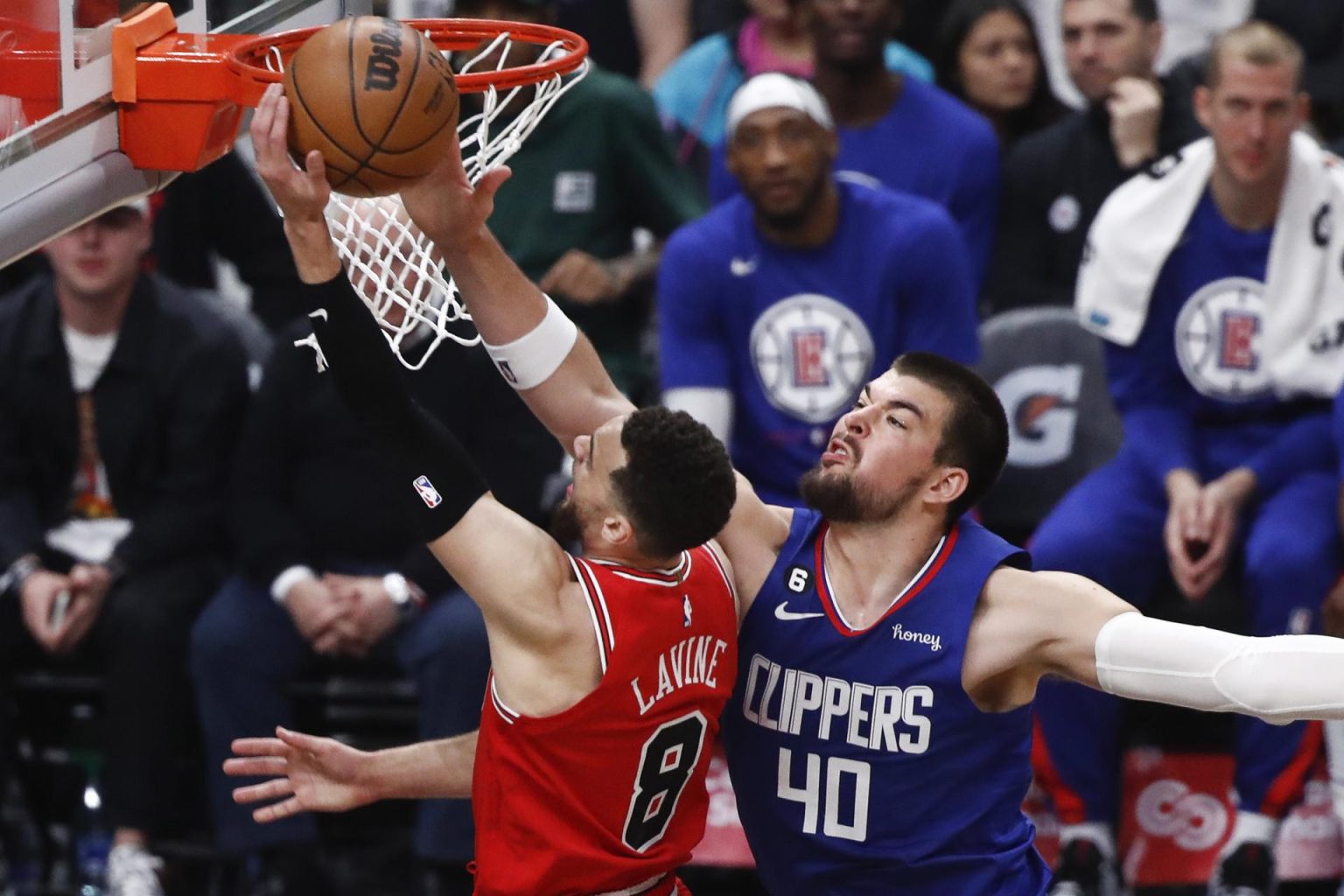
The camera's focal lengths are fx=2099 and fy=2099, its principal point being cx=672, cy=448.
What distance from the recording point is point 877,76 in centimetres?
639

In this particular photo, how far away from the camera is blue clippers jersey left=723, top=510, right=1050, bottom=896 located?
3.77 meters

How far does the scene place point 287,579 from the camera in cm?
574

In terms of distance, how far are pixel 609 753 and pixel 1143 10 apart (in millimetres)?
3725

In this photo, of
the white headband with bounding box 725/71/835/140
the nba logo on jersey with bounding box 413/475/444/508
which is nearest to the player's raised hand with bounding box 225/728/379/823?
the nba logo on jersey with bounding box 413/475/444/508

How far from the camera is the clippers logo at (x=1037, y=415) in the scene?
596 cm

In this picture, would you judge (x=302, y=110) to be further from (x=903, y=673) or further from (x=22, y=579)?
(x=22, y=579)

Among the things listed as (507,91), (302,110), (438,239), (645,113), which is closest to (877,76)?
(645,113)

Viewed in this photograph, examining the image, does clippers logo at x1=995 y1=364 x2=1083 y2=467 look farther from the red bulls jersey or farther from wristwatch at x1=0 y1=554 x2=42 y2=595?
wristwatch at x1=0 y1=554 x2=42 y2=595

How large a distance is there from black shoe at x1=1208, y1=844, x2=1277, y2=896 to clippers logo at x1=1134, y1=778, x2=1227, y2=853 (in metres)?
0.23

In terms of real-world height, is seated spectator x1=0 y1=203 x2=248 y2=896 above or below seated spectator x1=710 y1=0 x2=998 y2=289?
below

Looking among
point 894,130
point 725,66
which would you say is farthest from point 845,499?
point 725,66

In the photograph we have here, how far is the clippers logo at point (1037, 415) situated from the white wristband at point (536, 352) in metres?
2.25

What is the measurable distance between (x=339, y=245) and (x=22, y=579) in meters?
2.40

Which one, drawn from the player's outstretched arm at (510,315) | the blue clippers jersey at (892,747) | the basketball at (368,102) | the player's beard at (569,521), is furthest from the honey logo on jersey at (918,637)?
the basketball at (368,102)
